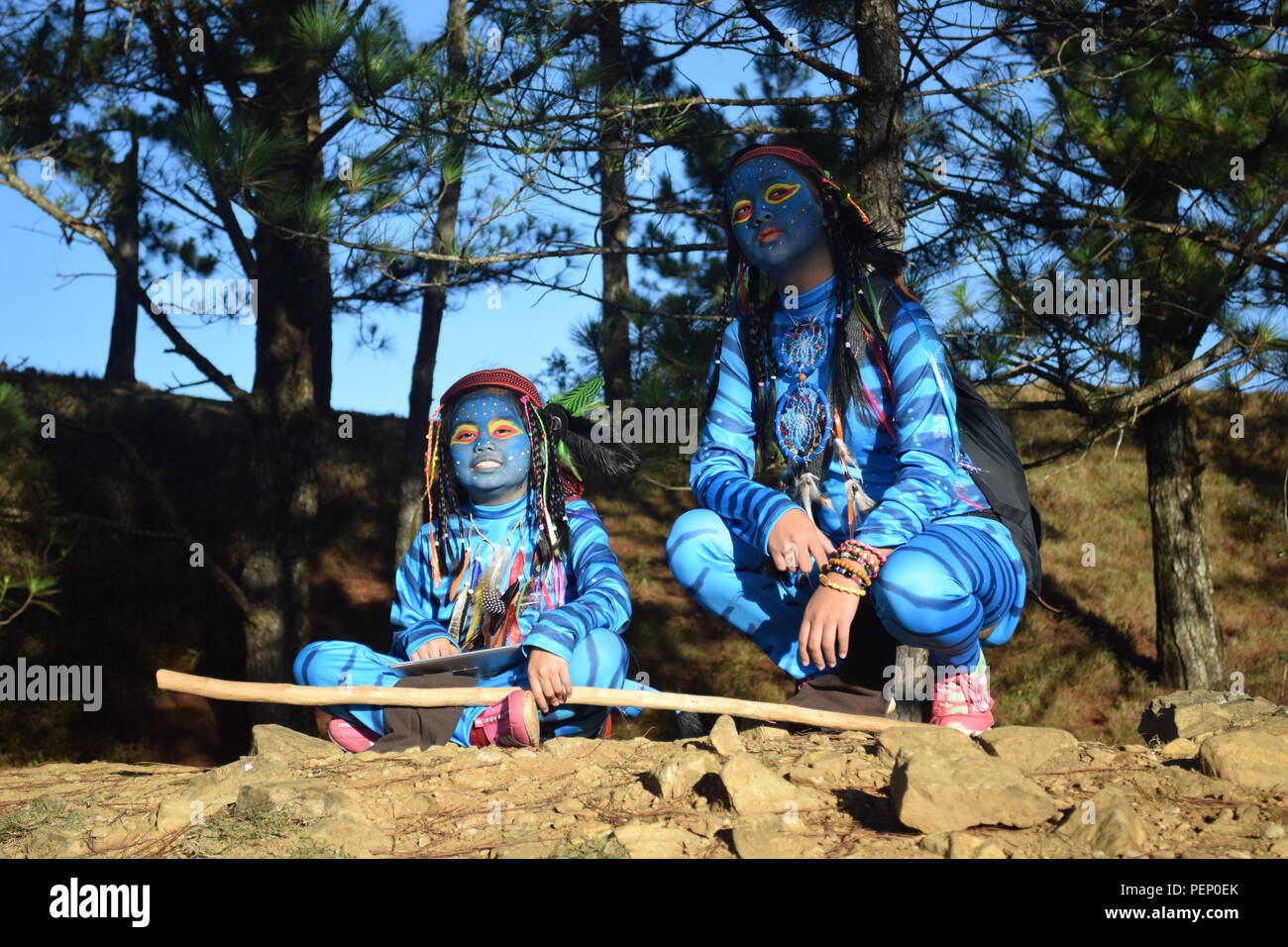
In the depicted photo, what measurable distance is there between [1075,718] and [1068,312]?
9.17 feet

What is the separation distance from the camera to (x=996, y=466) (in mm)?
3670

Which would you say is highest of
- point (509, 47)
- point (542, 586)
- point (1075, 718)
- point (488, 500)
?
point (509, 47)

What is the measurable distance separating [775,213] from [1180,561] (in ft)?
15.0

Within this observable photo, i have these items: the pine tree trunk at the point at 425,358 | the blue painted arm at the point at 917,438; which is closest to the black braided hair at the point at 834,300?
the blue painted arm at the point at 917,438

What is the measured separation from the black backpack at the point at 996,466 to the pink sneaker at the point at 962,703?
351 mm

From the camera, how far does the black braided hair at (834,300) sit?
3.64m

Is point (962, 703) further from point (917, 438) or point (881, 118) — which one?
point (881, 118)

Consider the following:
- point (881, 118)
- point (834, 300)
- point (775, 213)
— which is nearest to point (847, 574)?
point (834, 300)

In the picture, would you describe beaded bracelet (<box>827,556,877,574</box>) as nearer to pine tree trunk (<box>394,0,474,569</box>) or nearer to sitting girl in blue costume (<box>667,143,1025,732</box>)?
sitting girl in blue costume (<box>667,143,1025,732</box>)

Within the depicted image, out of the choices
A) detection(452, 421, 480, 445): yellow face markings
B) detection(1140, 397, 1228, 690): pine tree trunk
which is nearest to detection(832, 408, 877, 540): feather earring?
detection(452, 421, 480, 445): yellow face markings
